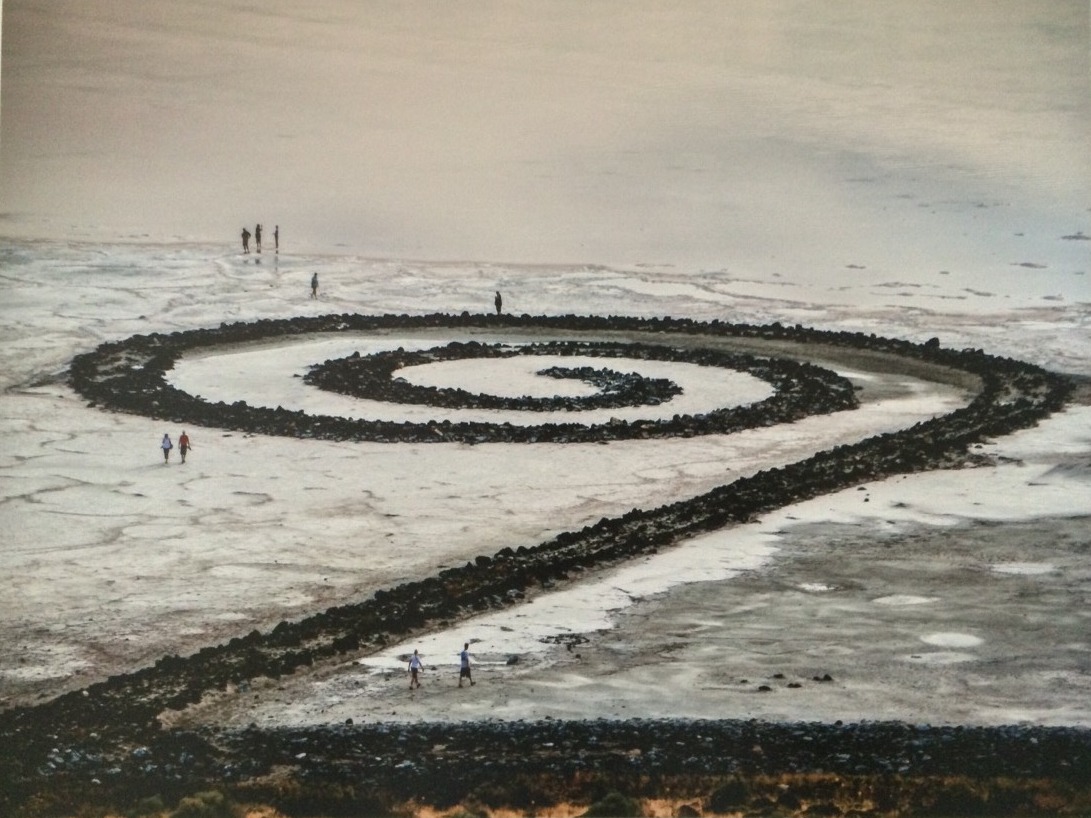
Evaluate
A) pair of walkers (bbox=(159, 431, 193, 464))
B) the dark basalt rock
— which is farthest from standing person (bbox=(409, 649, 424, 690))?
pair of walkers (bbox=(159, 431, 193, 464))

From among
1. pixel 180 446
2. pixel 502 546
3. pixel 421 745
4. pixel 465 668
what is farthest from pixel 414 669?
pixel 180 446

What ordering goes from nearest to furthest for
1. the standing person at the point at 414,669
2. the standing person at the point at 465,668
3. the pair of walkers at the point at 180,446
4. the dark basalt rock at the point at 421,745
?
1. the dark basalt rock at the point at 421,745
2. the standing person at the point at 414,669
3. the standing person at the point at 465,668
4. the pair of walkers at the point at 180,446

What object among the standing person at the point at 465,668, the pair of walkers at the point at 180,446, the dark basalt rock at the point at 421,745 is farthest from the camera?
the pair of walkers at the point at 180,446

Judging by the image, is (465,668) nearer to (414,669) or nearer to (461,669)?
(461,669)

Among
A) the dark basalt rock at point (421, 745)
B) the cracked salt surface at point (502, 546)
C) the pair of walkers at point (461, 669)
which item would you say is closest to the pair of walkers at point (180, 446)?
the cracked salt surface at point (502, 546)

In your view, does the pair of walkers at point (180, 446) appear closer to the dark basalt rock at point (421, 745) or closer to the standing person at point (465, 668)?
the dark basalt rock at point (421, 745)

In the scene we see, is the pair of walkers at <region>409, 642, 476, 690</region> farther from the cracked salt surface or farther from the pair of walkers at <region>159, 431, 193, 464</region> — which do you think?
the pair of walkers at <region>159, 431, 193, 464</region>

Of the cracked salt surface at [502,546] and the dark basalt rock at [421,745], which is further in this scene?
the cracked salt surface at [502,546]

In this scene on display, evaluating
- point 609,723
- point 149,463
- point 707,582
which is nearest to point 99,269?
point 149,463

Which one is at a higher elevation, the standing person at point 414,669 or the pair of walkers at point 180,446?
the pair of walkers at point 180,446

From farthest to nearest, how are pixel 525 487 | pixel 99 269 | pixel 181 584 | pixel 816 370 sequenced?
pixel 99 269, pixel 816 370, pixel 525 487, pixel 181 584

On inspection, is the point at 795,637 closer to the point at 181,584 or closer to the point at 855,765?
the point at 855,765
